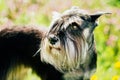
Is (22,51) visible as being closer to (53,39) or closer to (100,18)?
(53,39)

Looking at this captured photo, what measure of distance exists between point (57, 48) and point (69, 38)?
14 cm

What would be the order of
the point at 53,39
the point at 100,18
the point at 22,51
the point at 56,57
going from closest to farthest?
the point at 53,39
the point at 56,57
the point at 22,51
the point at 100,18

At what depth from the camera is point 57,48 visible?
524cm

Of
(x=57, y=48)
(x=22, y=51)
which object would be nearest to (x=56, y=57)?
(x=57, y=48)

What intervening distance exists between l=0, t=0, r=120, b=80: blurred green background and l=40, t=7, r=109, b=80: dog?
0.94 m

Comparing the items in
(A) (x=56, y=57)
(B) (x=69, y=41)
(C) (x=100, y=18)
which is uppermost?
(C) (x=100, y=18)

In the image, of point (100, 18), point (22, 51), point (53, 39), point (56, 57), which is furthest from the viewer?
point (100, 18)

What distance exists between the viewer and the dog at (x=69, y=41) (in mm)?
5203

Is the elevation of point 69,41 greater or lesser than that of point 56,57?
greater

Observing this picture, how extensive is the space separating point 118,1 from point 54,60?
159 centimetres

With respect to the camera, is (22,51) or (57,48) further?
(22,51)

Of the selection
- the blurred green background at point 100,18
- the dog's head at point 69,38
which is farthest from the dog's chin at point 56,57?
the blurred green background at point 100,18

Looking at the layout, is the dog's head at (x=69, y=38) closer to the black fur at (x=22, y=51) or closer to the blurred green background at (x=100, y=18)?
the black fur at (x=22, y=51)

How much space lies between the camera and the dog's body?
5.23m
